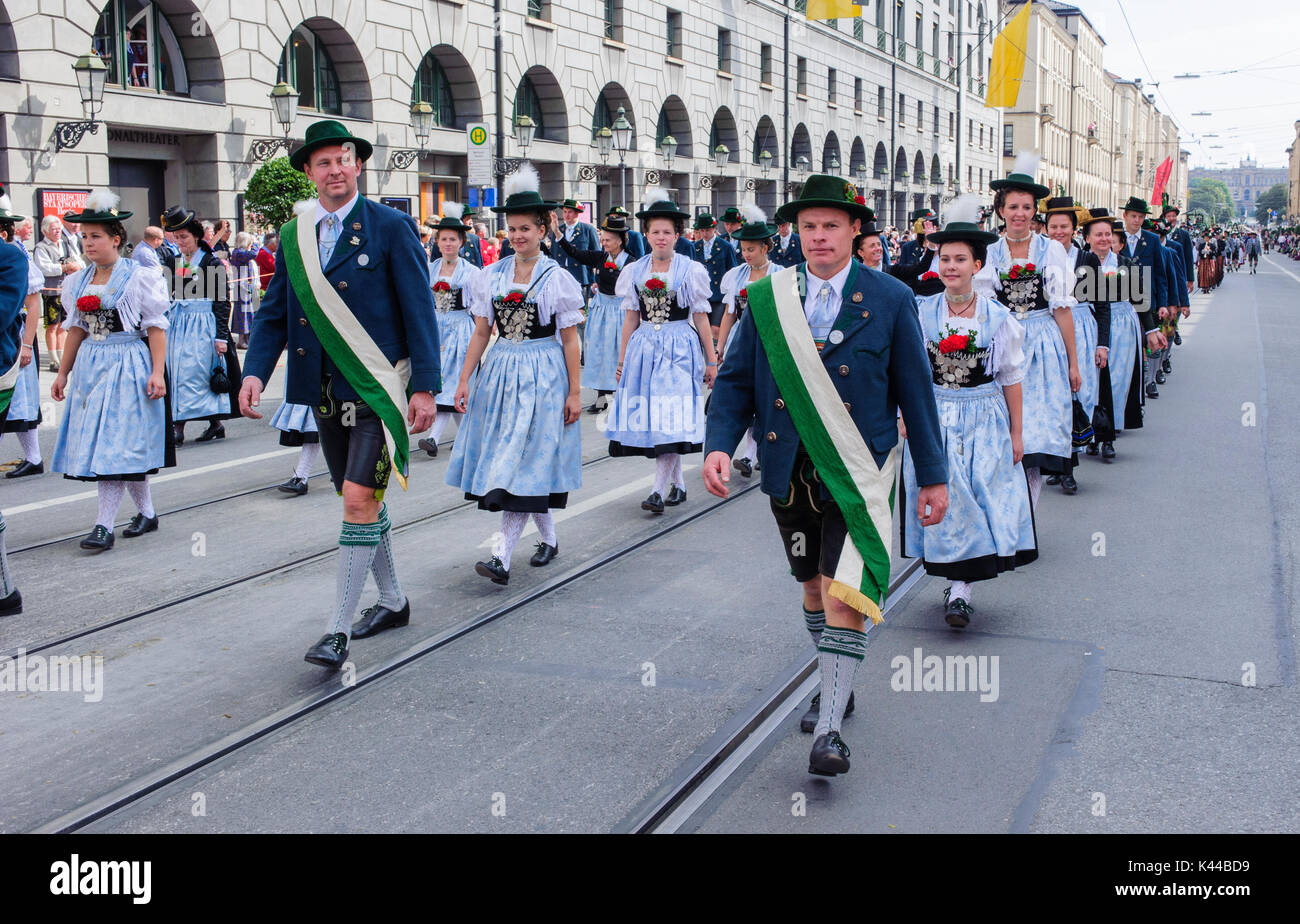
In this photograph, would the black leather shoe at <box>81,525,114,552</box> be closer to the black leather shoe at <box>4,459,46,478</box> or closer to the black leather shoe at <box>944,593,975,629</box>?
the black leather shoe at <box>4,459,46,478</box>

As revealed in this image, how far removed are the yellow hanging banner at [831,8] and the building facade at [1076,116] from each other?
34767 millimetres

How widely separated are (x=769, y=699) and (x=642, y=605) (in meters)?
1.40

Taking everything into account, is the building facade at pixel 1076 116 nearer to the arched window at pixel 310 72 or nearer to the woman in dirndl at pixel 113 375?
the arched window at pixel 310 72

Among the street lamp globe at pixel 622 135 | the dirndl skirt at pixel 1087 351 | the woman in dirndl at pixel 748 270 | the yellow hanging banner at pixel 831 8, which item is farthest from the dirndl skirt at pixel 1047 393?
the street lamp globe at pixel 622 135

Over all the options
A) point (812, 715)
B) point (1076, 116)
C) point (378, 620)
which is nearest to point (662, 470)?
point (378, 620)

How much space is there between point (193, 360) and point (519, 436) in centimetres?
544

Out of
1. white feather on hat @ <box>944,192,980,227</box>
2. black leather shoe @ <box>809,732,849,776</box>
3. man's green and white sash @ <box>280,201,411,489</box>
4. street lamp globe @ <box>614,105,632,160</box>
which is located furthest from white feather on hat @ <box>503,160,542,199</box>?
street lamp globe @ <box>614,105,632,160</box>

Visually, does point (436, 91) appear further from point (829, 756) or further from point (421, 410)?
point (829, 756)

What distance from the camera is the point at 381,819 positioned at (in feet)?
12.4

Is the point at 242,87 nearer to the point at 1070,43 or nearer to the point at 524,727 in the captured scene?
the point at 524,727

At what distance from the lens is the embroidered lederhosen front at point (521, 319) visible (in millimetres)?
6559

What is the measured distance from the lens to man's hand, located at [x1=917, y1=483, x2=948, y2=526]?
422 centimetres
